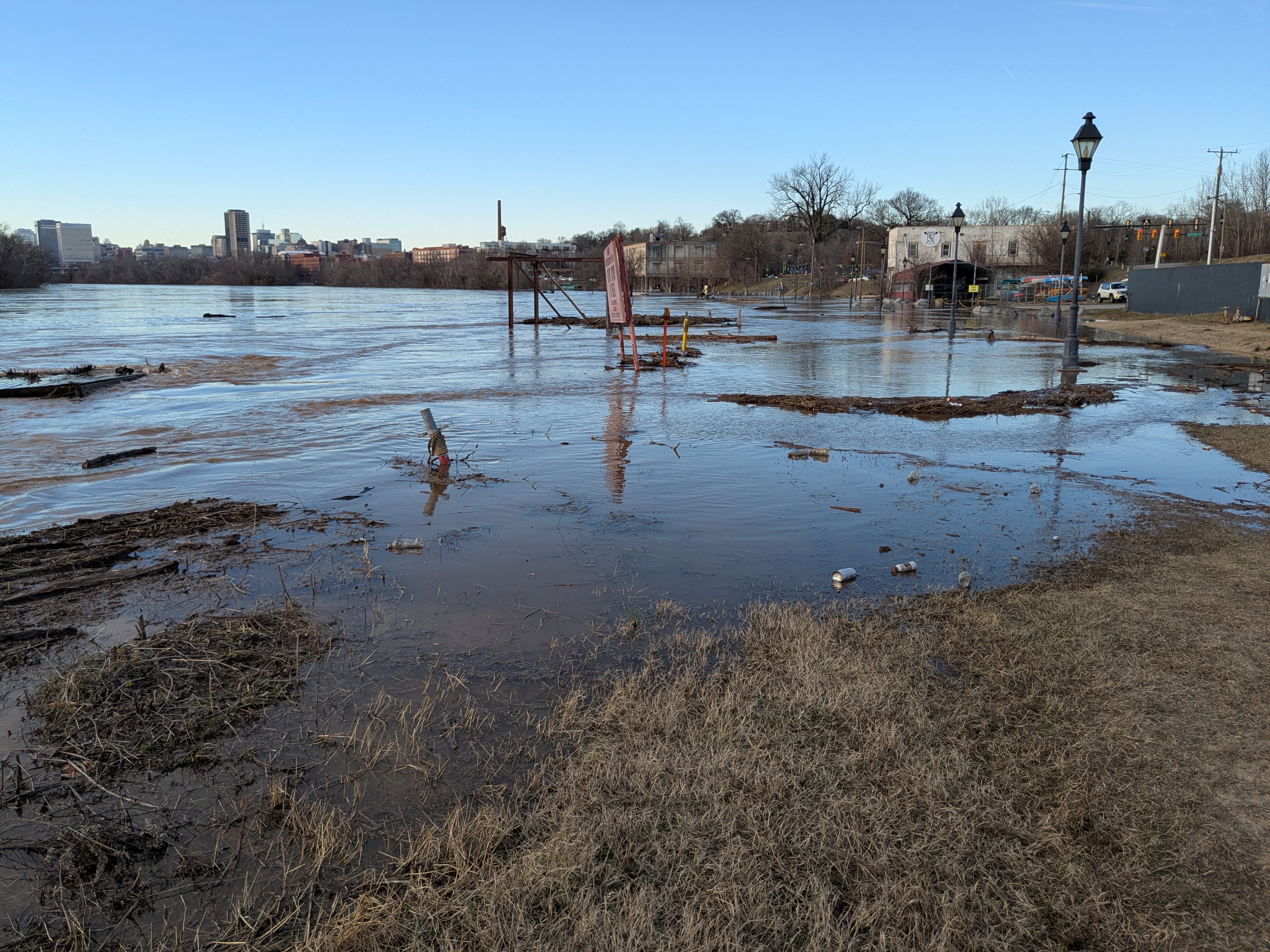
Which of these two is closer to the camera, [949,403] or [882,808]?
[882,808]

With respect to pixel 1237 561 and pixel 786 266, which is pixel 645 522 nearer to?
pixel 1237 561

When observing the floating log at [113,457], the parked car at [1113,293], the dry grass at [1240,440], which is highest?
the parked car at [1113,293]

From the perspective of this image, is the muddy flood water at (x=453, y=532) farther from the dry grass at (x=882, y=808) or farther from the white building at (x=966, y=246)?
the white building at (x=966, y=246)

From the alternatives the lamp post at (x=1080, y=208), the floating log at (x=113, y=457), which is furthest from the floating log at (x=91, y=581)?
the lamp post at (x=1080, y=208)

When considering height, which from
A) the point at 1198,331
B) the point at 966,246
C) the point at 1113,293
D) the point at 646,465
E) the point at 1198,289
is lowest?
the point at 646,465

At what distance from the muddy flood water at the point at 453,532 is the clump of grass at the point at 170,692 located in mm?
128

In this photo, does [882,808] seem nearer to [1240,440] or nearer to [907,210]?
[1240,440]

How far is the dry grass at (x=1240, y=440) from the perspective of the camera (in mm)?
10617

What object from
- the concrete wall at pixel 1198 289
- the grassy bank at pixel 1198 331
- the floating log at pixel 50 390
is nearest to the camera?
the floating log at pixel 50 390

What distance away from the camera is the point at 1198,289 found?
39.6 meters

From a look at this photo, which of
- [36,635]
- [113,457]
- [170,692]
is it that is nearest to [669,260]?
[113,457]

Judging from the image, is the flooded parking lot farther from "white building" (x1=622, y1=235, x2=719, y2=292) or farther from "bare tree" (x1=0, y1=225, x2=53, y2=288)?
"white building" (x1=622, y1=235, x2=719, y2=292)

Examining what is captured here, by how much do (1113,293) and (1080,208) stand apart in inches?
2102

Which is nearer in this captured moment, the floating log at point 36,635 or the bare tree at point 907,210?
the floating log at point 36,635
